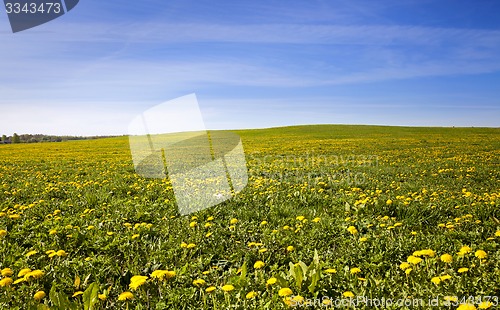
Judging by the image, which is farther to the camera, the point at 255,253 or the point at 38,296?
the point at 255,253

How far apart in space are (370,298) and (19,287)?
3991 millimetres

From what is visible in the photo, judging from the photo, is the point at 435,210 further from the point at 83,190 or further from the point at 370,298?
the point at 83,190

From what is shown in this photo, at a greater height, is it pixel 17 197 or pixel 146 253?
pixel 17 197

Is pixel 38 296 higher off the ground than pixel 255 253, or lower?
higher

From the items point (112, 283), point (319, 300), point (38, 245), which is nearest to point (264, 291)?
point (319, 300)

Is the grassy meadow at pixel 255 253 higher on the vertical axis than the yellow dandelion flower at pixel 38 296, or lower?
lower

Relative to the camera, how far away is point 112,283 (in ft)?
13.1

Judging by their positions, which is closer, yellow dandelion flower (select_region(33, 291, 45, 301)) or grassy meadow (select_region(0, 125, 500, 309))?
yellow dandelion flower (select_region(33, 291, 45, 301))

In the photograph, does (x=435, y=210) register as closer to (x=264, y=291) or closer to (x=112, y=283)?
(x=264, y=291)

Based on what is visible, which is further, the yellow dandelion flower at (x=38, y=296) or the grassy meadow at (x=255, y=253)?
the grassy meadow at (x=255, y=253)

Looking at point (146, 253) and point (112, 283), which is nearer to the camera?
point (112, 283)

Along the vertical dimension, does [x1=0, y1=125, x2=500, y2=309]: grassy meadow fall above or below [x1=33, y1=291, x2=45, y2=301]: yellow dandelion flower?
below

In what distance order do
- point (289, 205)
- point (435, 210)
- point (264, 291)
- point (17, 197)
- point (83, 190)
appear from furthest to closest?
point (83, 190)
point (17, 197)
point (289, 205)
point (435, 210)
point (264, 291)

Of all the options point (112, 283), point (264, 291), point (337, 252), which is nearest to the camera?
point (264, 291)
